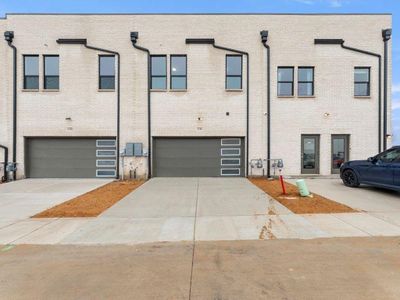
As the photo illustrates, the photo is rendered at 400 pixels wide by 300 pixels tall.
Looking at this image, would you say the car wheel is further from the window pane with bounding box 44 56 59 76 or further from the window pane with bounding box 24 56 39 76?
the window pane with bounding box 24 56 39 76

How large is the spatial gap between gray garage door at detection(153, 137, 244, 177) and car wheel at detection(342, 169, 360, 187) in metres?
5.36

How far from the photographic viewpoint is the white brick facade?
52.8ft

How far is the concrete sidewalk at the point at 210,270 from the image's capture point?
12.1 feet

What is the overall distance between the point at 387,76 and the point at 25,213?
17.8 meters

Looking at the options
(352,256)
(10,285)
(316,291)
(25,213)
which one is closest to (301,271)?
(316,291)

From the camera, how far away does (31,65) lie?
16.3 m

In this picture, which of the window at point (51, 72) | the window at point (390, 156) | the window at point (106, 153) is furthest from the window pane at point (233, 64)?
the window at point (51, 72)

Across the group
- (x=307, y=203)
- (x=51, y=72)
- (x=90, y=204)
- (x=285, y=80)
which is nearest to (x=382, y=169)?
(x=307, y=203)

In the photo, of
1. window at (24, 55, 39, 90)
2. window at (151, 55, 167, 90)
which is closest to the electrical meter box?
window at (151, 55, 167, 90)

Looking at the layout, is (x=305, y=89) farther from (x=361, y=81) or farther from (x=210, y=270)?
(x=210, y=270)

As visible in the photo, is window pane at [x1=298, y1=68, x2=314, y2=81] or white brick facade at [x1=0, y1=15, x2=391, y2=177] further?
window pane at [x1=298, y1=68, x2=314, y2=81]

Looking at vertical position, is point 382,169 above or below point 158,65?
below

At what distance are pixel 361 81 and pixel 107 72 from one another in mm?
13726

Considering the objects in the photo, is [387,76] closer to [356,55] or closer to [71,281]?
[356,55]
